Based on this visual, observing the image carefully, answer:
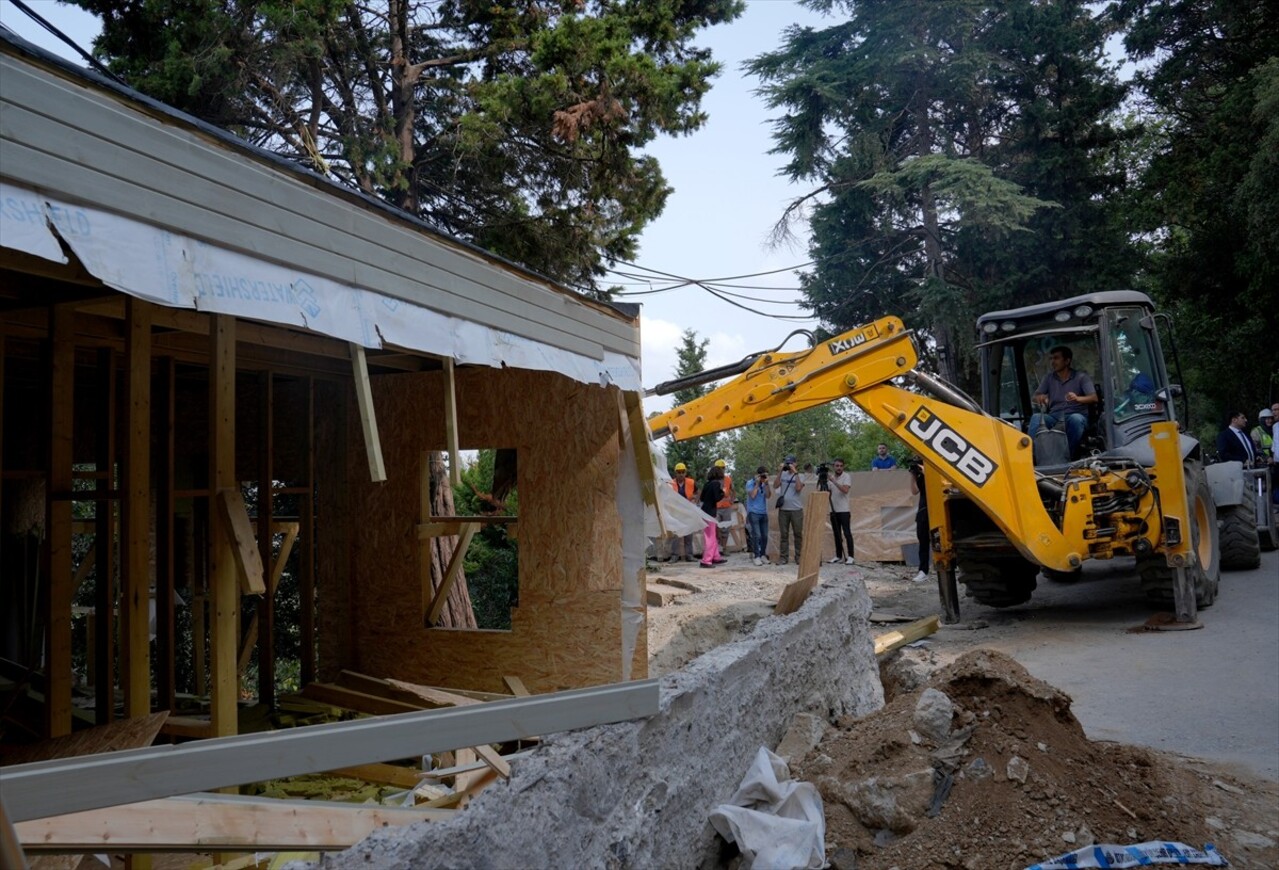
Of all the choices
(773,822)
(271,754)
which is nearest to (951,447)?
(773,822)

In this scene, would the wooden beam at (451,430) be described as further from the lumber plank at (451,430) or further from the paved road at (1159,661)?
the paved road at (1159,661)

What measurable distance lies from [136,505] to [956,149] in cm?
2510

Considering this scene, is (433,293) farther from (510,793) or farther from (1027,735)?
(1027,735)

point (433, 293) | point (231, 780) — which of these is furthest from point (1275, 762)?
point (231, 780)

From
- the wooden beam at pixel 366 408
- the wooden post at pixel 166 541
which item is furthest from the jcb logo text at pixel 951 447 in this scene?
the wooden beam at pixel 366 408

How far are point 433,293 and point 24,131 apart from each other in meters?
2.25

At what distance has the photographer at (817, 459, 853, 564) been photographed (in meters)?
17.7

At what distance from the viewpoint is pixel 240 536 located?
4.85 metres

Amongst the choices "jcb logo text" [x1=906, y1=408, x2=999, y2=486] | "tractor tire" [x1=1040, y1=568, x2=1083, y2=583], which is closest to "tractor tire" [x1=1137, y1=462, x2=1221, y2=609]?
"tractor tire" [x1=1040, y1=568, x2=1083, y2=583]

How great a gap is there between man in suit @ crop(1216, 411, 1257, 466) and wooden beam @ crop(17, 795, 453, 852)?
1479 cm

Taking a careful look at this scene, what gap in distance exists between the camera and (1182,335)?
24.0 metres

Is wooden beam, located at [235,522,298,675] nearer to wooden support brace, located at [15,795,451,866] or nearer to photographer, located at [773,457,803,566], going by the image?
wooden support brace, located at [15,795,451,866]

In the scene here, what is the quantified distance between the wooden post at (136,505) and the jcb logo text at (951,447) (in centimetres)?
766

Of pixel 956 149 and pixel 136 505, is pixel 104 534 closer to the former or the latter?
pixel 136 505
